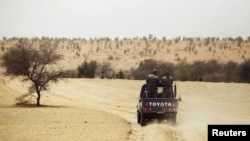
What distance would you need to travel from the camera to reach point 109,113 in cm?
2886

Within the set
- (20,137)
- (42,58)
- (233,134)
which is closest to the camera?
(233,134)

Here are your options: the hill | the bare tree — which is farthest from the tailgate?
the hill

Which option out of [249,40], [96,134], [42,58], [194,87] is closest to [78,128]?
[96,134]

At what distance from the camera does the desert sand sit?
19.3 m

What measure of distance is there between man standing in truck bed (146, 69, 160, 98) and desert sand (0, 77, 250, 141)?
1.52 meters

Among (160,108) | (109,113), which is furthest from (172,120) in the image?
(109,113)

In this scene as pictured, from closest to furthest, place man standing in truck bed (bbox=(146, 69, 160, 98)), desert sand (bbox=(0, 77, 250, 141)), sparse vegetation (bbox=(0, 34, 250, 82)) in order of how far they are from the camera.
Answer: desert sand (bbox=(0, 77, 250, 141))
man standing in truck bed (bbox=(146, 69, 160, 98))
sparse vegetation (bbox=(0, 34, 250, 82))

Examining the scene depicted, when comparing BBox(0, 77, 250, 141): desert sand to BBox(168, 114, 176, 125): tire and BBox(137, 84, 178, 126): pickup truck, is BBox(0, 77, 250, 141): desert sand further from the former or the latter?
BBox(137, 84, 178, 126): pickup truck

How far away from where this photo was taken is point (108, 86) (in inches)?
1906

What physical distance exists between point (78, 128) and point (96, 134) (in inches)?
81.7

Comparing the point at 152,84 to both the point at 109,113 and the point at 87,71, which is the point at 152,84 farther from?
the point at 87,71

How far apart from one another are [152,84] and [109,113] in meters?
6.92

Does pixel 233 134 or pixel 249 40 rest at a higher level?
pixel 249 40

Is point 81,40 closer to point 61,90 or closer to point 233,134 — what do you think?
point 61,90
